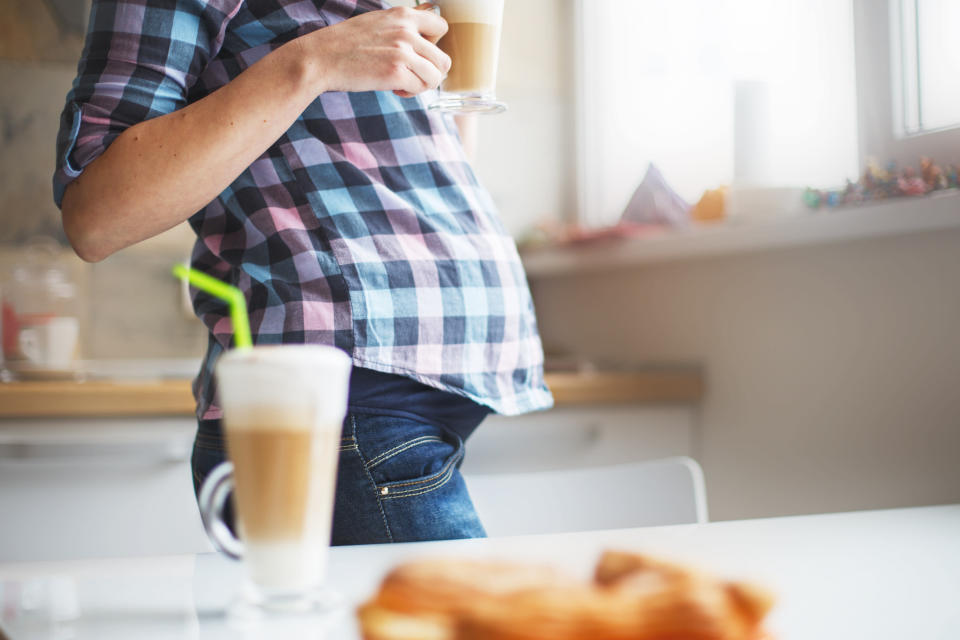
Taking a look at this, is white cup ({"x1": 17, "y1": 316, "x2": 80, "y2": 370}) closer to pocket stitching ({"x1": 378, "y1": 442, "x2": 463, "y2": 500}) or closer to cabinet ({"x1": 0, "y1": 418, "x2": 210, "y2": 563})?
cabinet ({"x1": 0, "y1": 418, "x2": 210, "y2": 563})

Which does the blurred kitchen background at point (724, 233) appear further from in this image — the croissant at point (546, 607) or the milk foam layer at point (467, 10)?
the croissant at point (546, 607)

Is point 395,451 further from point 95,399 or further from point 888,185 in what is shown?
point 888,185

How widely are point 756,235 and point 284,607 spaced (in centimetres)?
134

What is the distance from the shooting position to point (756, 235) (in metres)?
1.64

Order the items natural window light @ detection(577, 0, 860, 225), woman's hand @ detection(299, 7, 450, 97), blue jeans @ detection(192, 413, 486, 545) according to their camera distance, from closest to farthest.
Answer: woman's hand @ detection(299, 7, 450, 97) < blue jeans @ detection(192, 413, 486, 545) < natural window light @ detection(577, 0, 860, 225)

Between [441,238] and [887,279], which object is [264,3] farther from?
[887,279]

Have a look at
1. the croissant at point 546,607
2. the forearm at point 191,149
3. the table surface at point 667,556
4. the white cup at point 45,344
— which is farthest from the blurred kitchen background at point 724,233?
the croissant at point 546,607

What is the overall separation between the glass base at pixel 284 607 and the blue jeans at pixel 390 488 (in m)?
0.33

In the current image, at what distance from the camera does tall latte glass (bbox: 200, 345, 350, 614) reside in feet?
1.40

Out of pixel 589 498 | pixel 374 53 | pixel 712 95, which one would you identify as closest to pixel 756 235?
pixel 712 95

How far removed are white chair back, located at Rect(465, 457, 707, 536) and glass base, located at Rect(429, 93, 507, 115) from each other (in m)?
0.41

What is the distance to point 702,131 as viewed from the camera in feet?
6.98

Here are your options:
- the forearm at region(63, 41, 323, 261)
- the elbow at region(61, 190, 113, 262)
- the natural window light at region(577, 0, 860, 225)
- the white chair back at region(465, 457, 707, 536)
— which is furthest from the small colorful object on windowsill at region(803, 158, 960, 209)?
the elbow at region(61, 190, 113, 262)

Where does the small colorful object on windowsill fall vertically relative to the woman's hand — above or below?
below
